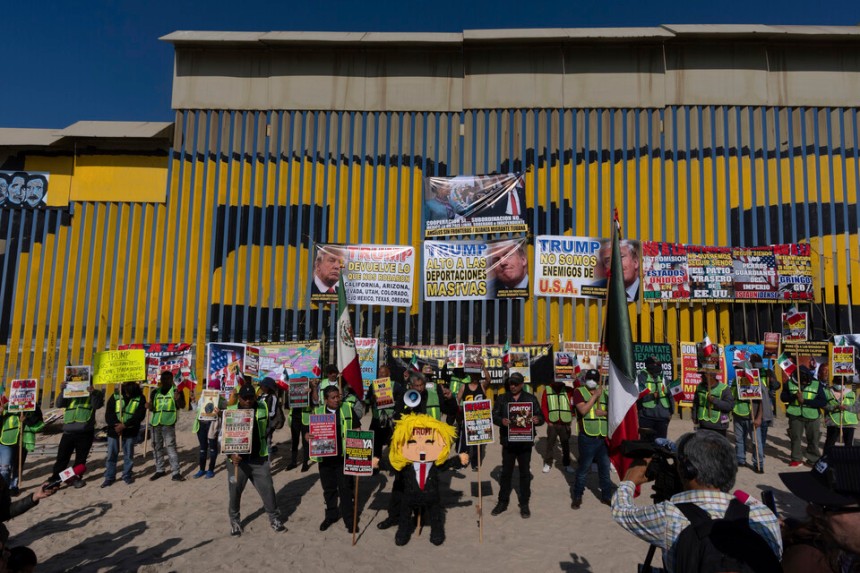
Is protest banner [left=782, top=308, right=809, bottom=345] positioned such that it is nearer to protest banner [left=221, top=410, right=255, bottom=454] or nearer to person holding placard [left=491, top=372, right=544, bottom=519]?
person holding placard [left=491, top=372, right=544, bottom=519]

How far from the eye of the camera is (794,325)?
16641 mm

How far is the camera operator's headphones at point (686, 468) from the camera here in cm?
259

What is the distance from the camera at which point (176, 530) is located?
732 centimetres

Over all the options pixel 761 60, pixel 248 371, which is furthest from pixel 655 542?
pixel 761 60

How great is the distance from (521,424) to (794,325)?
13.6 metres

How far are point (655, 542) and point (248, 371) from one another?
47.6 ft

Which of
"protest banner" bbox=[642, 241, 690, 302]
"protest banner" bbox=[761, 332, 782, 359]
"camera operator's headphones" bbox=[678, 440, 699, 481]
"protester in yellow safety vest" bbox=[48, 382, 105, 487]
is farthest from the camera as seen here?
"protest banner" bbox=[642, 241, 690, 302]

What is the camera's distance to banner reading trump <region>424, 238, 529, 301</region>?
17.2 metres

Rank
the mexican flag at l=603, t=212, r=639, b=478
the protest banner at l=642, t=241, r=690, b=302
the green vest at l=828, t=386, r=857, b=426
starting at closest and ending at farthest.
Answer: the mexican flag at l=603, t=212, r=639, b=478 < the green vest at l=828, t=386, r=857, b=426 < the protest banner at l=642, t=241, r=690, b=302

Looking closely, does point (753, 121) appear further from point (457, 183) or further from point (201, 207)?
point (201, 207)

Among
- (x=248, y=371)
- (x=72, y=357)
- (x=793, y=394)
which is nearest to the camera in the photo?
(x=793, y=394)

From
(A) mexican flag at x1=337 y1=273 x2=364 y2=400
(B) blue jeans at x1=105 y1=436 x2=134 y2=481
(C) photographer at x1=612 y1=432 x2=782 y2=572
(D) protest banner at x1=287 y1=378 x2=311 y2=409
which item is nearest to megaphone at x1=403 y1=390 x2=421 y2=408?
(A) mexican flag at x1=337 y1=273 x2=364 y2=400

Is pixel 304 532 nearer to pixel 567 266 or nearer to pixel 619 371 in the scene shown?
pixel 619 371

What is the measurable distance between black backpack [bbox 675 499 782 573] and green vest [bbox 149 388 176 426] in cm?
965
